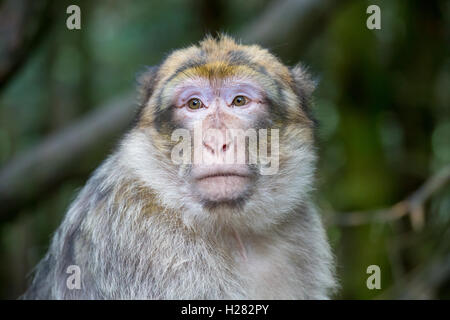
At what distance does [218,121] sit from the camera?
3.90 metres

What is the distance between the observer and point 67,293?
4289mm

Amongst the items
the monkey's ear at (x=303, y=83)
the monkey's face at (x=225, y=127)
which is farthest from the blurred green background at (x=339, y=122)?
the monkey's face at (x=225, y=127)

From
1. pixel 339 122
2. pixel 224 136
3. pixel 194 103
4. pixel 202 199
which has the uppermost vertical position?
pixel 339 122

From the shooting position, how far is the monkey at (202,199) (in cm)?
394

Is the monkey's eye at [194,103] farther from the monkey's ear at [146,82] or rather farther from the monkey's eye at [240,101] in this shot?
the monkey's ear at [146,82]

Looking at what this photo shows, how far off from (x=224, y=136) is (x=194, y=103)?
0.53 m

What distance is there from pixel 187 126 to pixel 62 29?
6.43m

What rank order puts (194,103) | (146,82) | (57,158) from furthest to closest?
(57,158)
(146,82)
(194,103)

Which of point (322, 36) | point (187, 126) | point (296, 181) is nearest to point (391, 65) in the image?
point (322, 36)

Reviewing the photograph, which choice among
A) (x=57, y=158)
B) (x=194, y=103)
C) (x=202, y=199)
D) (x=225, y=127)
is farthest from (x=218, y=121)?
(x=57, y=158)

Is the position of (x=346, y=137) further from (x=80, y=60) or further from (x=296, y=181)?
(x=80, y=60)

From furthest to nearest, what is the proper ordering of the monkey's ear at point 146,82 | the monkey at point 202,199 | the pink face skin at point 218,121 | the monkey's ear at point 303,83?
the monkey's ear at point 303,83
the monkey's ear at point 146,82
the monkey at point 202,199
the pink face skin at point 218,121

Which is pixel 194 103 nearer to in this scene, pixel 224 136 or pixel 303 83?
pixel 224 136

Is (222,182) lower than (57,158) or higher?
lower
